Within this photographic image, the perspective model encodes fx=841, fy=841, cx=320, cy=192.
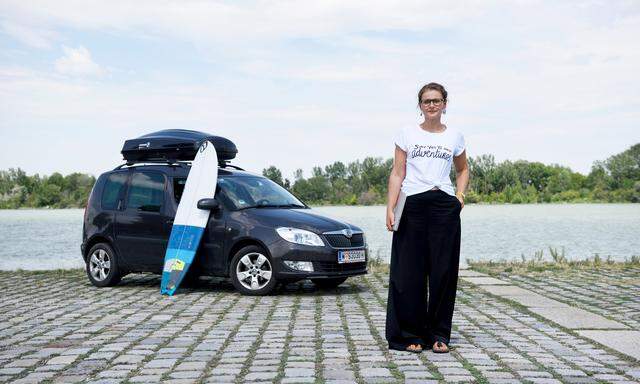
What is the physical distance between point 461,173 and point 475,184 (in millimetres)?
82504

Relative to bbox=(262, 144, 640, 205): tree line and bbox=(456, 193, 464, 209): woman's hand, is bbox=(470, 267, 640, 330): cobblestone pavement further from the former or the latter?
bbox=(262, 144, 640, 205): tree line

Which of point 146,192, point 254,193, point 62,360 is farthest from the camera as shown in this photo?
point 146,192

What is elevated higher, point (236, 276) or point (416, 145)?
point (416, 145)

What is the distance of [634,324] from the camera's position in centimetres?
818

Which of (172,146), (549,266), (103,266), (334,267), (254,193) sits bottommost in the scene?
(549,266)

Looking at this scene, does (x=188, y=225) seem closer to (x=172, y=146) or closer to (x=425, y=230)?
(x=172, y=146)

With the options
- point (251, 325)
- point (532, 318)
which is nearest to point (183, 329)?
point (251, 325)

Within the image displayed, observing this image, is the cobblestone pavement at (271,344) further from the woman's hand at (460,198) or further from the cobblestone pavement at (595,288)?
the woman's hand at (460,198)

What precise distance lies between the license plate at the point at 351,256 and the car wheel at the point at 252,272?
919mm

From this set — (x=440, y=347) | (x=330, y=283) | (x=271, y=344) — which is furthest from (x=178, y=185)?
(x=440, y=347)

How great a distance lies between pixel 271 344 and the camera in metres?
6.96

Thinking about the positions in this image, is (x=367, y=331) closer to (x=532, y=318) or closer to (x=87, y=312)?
(x=532, y=318)

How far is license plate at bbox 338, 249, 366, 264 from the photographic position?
11.1m

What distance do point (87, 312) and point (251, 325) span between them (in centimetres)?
232
